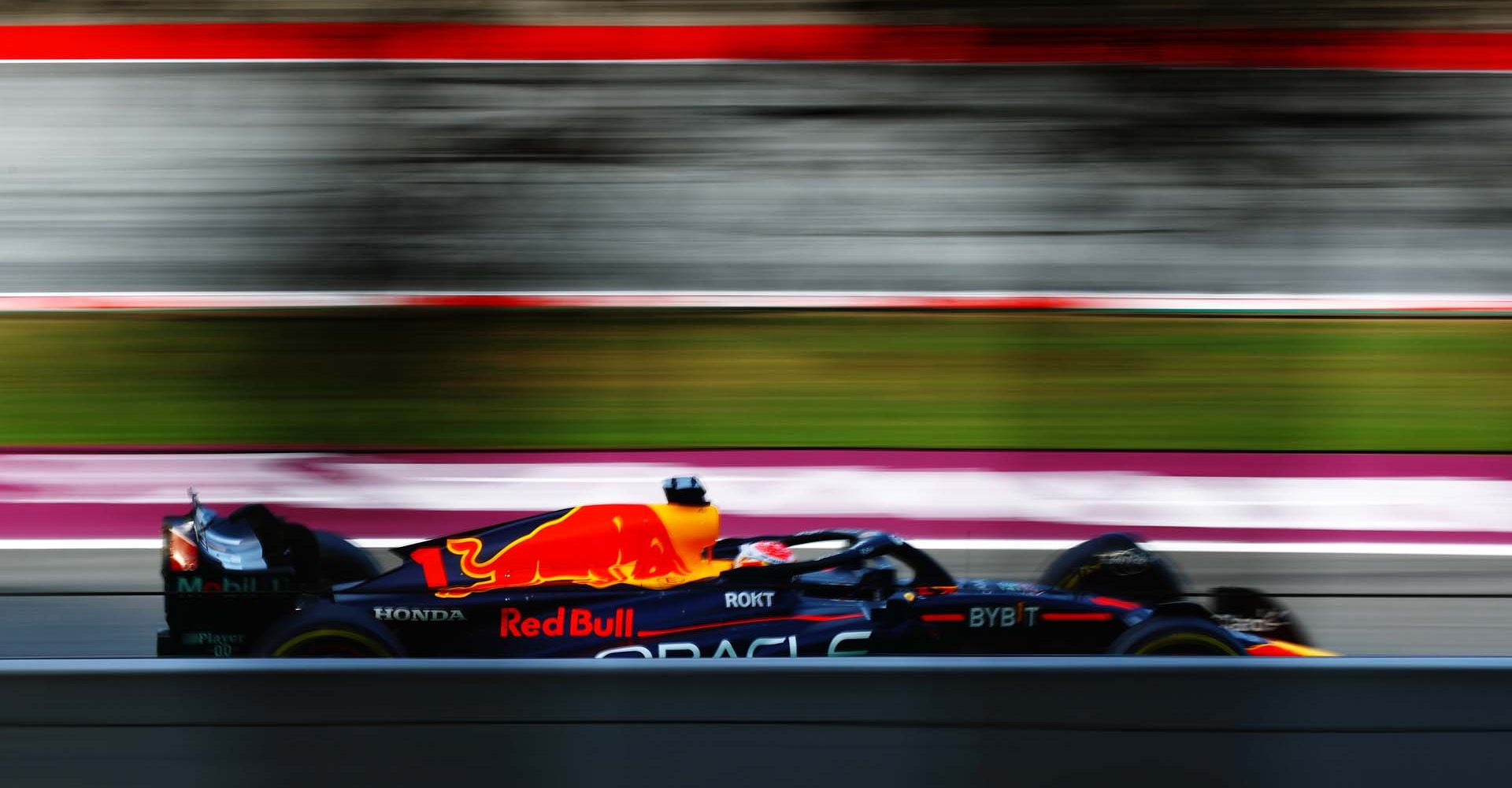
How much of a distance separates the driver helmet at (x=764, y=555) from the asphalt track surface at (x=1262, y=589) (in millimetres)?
802

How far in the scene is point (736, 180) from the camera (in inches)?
327

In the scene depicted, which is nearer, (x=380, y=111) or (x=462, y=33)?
(x=380, y=111)

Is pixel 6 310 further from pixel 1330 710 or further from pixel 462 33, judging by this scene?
pixel 1330 710

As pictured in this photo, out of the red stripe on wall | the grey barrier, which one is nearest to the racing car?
the grey barrier

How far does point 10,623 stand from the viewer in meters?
2.09

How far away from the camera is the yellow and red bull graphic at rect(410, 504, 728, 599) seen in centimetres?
245

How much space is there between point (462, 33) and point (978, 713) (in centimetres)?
797

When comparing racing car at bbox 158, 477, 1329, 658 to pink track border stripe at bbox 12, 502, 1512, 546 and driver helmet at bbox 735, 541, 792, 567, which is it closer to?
driver helmet at bbox 735, 541, 792, 567

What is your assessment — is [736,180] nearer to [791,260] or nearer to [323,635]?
[791,260]

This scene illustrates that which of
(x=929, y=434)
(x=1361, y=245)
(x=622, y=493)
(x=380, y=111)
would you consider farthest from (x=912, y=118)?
(x=380, y=111)

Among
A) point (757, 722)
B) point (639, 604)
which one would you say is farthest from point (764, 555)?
point (757, 722)

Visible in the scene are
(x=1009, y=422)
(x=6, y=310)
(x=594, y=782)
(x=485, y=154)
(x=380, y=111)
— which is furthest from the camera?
(x=485, y=154)

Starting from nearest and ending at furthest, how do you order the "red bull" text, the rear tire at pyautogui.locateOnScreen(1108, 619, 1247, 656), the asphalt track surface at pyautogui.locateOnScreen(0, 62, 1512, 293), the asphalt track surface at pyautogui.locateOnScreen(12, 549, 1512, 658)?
the asphalt track surface at pyautogui.locateOnScreen(12, 549, 1512, 658) → the rear tire at pyautogui.locateOnScreen(1108, 619, 1247, 656) → the "red bull" text → the asphalt track surface at pyautogui.locateOnScreen(0, 62, 1512, 293)

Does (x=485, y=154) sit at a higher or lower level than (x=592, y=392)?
higher
